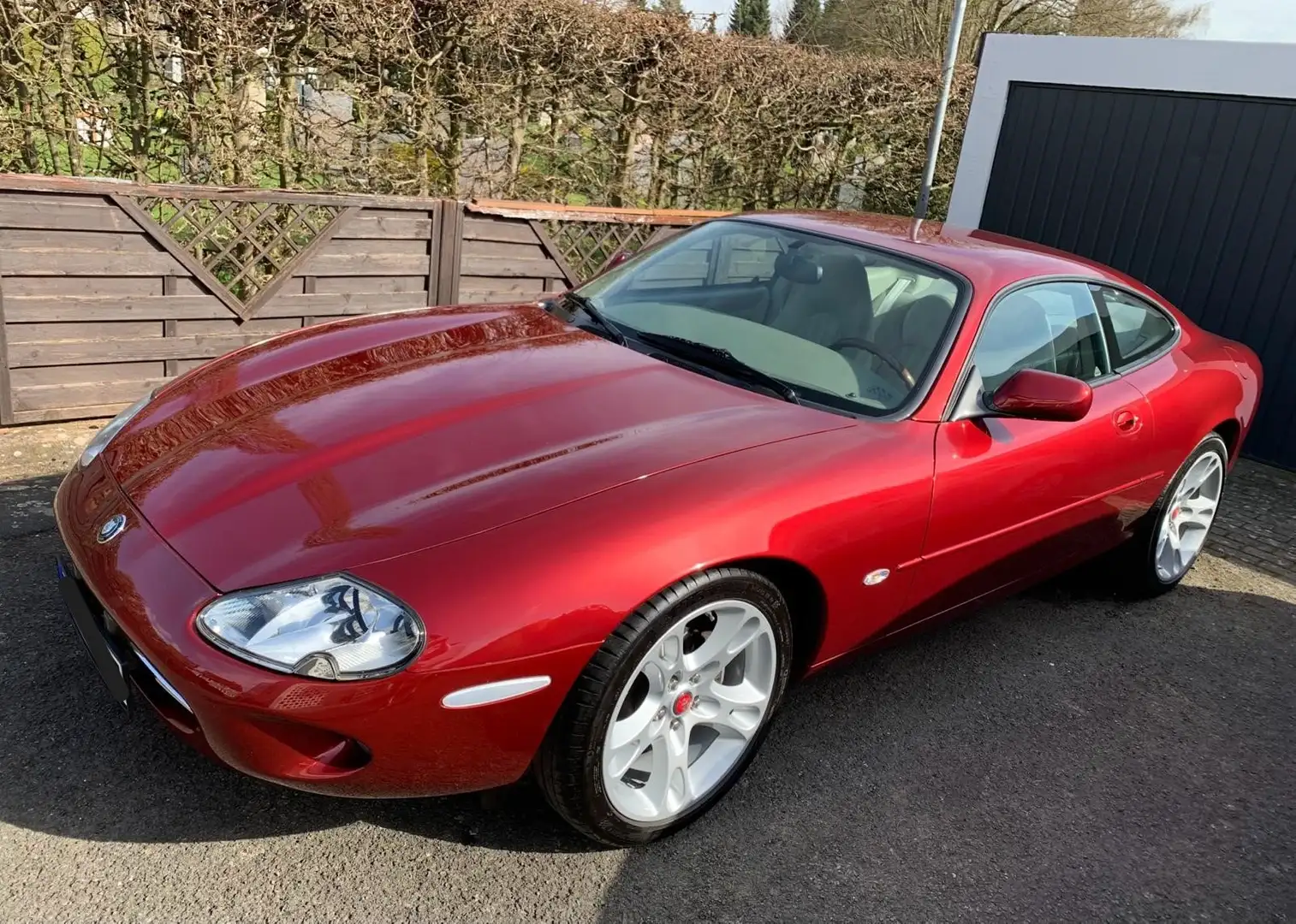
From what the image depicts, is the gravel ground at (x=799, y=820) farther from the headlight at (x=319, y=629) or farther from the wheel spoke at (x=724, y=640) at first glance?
the headlight at (x=319, y=629)

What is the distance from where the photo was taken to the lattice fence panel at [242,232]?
4984mm

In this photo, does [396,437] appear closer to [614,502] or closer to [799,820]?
[614,502]

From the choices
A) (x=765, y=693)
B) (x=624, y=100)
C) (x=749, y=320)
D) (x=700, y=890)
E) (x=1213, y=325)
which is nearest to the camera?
(x=700, y=890)

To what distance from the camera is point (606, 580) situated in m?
2.12

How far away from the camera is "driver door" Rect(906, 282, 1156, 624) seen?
2957 mm

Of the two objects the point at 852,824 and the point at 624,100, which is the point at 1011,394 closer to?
the point at 852,824

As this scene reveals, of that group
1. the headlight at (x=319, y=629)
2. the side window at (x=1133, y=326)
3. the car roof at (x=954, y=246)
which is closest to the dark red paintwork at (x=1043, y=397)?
the car roof at (x=954, y=246)

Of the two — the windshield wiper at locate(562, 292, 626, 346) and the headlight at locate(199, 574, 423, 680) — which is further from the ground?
the windshield wiper at locate(562, 292, 626, 346)

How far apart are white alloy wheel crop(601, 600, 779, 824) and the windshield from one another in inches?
32.5

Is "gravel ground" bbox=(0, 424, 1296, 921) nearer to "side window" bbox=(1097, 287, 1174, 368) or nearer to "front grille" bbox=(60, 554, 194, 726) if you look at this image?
"front grille" bbox=(60, 554, 194, 726)

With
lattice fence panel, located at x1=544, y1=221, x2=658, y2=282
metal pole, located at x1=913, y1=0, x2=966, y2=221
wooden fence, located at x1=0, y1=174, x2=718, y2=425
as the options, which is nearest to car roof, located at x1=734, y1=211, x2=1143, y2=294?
wooden fence, located at x1=0, y1=174, x2=718, y2=425

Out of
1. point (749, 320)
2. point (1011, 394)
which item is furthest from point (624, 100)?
point (1011, 394)

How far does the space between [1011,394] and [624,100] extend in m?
6.33

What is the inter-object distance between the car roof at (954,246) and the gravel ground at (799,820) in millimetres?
1385
